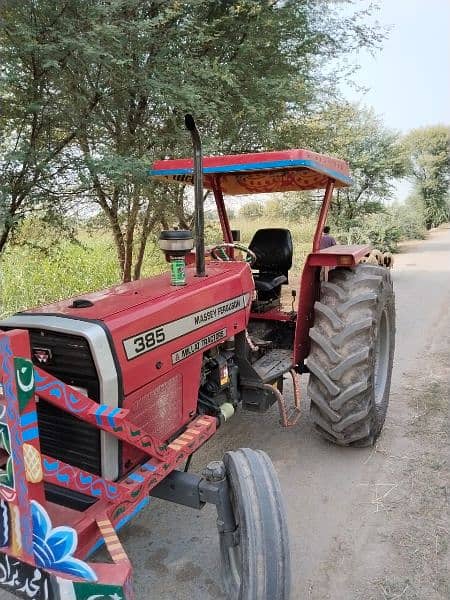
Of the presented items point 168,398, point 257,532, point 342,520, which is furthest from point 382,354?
point 257,532

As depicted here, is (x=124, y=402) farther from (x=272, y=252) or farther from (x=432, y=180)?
(x=432, y=180)

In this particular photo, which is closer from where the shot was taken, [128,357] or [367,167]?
[128,357]

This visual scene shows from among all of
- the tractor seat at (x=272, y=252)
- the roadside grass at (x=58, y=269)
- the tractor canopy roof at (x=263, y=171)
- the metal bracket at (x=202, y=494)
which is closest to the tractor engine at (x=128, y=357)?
the metal bracket at (x=202, y=494)

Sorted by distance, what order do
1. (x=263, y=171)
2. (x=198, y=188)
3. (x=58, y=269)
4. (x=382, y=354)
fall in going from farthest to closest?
(x=58, y=269) → (x=382, y=354) → (x=263, y=171) → (x=198, y=188)

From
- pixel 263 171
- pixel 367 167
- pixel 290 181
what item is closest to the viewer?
pixel 263 171

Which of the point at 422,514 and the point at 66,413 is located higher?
the point at 66,413

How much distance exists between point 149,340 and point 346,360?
4.47 feet

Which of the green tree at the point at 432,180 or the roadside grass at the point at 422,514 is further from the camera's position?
the green tree at the point at 432,180

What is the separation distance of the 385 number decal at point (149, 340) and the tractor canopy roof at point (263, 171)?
1.31 meters

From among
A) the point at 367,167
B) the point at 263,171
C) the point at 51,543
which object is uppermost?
the point at 367,167

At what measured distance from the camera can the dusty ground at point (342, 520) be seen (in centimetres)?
217

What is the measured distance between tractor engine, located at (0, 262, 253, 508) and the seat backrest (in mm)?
1757

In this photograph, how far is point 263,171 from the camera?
335 centimetres

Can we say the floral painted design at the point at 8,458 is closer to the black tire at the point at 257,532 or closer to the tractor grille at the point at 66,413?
the tractor grille at the point at 66,413
